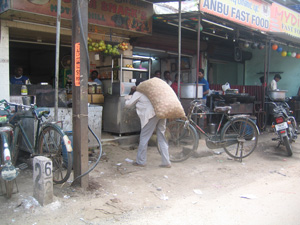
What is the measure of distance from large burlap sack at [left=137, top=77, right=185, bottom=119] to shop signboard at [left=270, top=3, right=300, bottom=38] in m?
6.60

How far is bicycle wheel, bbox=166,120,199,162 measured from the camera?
5.92 m

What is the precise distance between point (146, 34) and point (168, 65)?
334 cm

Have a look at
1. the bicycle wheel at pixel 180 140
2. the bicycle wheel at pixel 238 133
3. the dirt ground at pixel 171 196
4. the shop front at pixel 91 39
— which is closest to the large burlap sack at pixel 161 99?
the bicycle wheel at pixel 180 140

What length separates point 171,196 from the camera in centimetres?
431

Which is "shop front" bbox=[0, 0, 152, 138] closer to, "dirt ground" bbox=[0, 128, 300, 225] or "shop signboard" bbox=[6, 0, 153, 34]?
"shop signboard" bbox=[6, 0, 153, 34]

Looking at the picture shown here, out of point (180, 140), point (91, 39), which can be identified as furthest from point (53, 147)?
point (91, 39)

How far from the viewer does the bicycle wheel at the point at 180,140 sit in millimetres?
5918

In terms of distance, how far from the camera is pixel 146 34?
28.9 feet

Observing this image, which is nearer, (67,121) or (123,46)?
(67,121)

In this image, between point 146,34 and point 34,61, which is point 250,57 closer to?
point 146,34

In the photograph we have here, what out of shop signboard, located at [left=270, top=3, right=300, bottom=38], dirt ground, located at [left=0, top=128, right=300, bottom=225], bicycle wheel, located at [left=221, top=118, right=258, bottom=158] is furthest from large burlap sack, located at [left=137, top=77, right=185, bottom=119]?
shop signboard, located at [left=270, top=3, right=300, bottom=38]

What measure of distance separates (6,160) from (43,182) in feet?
1.69

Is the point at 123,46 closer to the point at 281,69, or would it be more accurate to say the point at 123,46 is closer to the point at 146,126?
the point at 146,126

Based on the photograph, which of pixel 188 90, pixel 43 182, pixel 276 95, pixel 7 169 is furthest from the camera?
pixel 276 95
